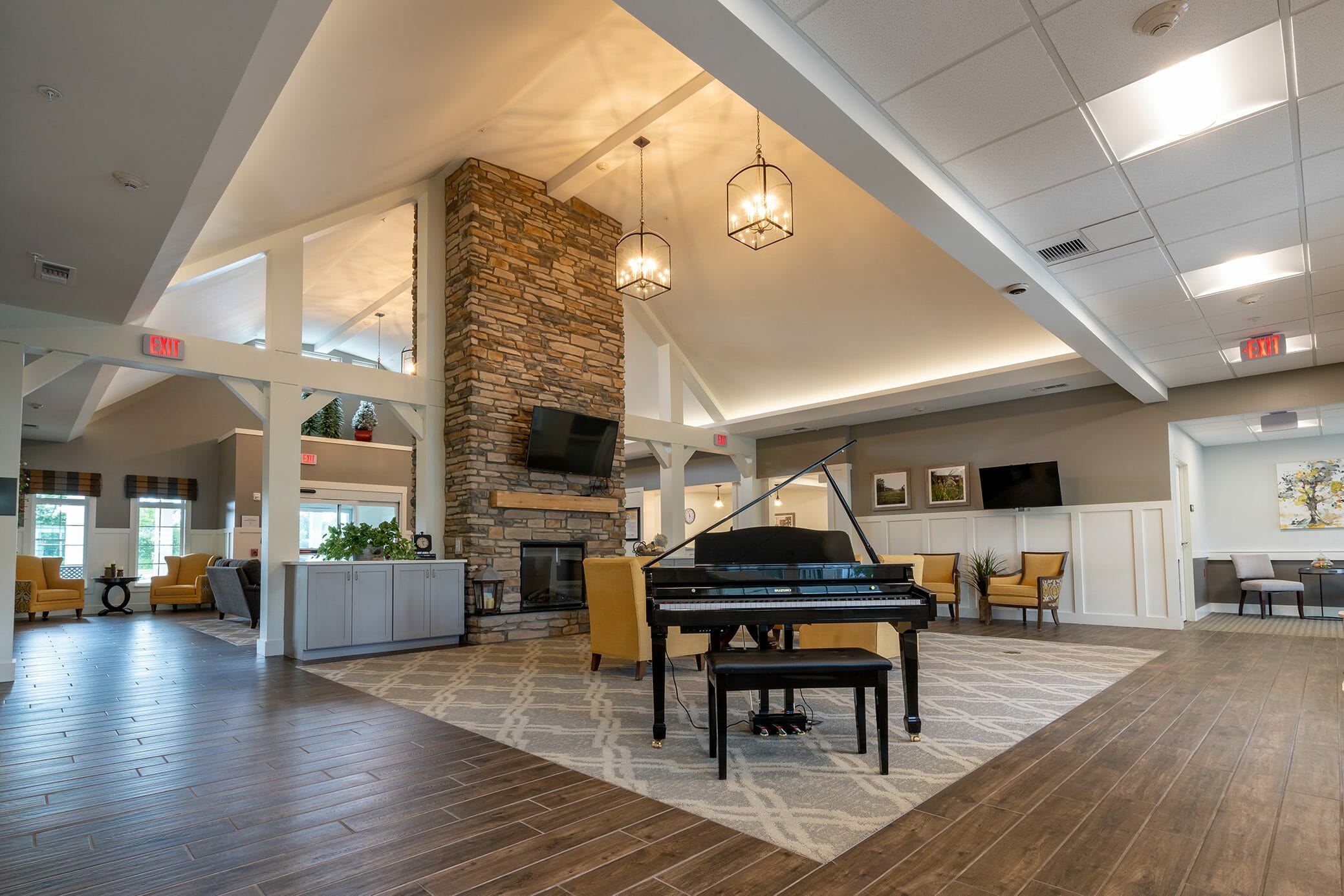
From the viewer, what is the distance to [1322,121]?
331 centimetres

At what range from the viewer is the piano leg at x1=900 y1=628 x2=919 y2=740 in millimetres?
3422

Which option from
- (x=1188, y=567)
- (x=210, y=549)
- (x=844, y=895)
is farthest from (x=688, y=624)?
(x=210, y=549)

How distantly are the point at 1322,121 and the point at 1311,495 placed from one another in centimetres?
881

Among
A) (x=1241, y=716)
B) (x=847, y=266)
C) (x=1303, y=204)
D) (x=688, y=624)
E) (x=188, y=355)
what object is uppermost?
(x=847, y=266)

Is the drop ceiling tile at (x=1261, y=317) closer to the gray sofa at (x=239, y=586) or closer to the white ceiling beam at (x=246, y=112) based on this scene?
the white ceiling beam at (x=246, y=112)

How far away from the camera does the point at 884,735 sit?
9.79 ft

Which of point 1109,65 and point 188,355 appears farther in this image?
point 188,355

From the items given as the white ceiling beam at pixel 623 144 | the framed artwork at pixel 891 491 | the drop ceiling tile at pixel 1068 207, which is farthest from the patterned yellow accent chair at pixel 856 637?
the framed artwork at pixel 891 491

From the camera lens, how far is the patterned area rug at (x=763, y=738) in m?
2.67

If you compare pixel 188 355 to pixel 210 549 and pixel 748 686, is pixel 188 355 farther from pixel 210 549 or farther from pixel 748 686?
pixel 210 549

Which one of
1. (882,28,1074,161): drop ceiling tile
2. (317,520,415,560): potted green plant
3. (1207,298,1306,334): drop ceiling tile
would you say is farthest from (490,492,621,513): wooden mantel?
(1207,298,1306,334): drop ceiling tile

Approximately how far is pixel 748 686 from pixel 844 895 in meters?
1.06

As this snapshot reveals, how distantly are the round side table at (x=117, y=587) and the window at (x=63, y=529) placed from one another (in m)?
0.57

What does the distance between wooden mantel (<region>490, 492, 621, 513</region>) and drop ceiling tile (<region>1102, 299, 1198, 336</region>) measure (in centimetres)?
519
